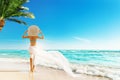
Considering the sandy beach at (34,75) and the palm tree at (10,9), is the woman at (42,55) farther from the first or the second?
the palm tree at (10,9)

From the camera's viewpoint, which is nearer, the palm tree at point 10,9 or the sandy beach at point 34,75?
the sandy beach at point 34,75

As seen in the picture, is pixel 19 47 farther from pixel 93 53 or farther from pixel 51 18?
pixel 93 53

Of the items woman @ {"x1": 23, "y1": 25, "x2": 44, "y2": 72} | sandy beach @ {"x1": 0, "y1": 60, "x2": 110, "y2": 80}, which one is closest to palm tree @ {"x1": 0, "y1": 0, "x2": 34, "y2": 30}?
sandy beach @ {"x1": 0, "y1": 60, "x2": 110, "y2": 80}

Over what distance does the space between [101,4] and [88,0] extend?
1.35 metres

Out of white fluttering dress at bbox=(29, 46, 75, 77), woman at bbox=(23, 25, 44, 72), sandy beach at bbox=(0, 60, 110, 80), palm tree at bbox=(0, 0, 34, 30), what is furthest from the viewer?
palm tree at bbox=(0, 0, 34, 30)

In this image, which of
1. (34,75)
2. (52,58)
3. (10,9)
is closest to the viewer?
(52,58)

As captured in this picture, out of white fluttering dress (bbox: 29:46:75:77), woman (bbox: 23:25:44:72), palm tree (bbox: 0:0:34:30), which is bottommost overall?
white fluttering dress (bbox: 29:46:75:77)

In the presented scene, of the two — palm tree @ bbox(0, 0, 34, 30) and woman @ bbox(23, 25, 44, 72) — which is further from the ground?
palm tree @ bbox(0, 0, 34, 30)

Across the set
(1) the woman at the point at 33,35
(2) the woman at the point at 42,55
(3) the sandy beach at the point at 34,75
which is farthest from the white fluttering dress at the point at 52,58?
(3) the sandy beach at the point at 34,75

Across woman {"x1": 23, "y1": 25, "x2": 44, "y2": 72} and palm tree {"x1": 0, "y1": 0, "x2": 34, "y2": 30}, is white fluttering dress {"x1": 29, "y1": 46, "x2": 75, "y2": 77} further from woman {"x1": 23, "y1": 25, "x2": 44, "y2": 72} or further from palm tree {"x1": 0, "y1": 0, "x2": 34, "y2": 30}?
palm tree {"x1": 0, "y1": 0, "x2": 34, "y2": 30}

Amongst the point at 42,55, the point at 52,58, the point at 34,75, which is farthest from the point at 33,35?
the point at 34,75

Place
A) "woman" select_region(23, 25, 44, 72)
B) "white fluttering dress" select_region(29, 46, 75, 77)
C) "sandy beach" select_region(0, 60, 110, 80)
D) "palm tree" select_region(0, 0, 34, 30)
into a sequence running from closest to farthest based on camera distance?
"white fluttering dress" select_region(29, 46, 75, 77) < "woman" select_region(23, 25, 44, 72) < "sandy beach" select_region(0, 60, 110, 80) < "palm tree" select_region(0, 0, 34, 30)

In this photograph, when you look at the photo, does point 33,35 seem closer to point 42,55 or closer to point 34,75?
point 42,55

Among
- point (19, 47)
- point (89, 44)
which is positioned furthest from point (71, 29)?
point (19, 47)
